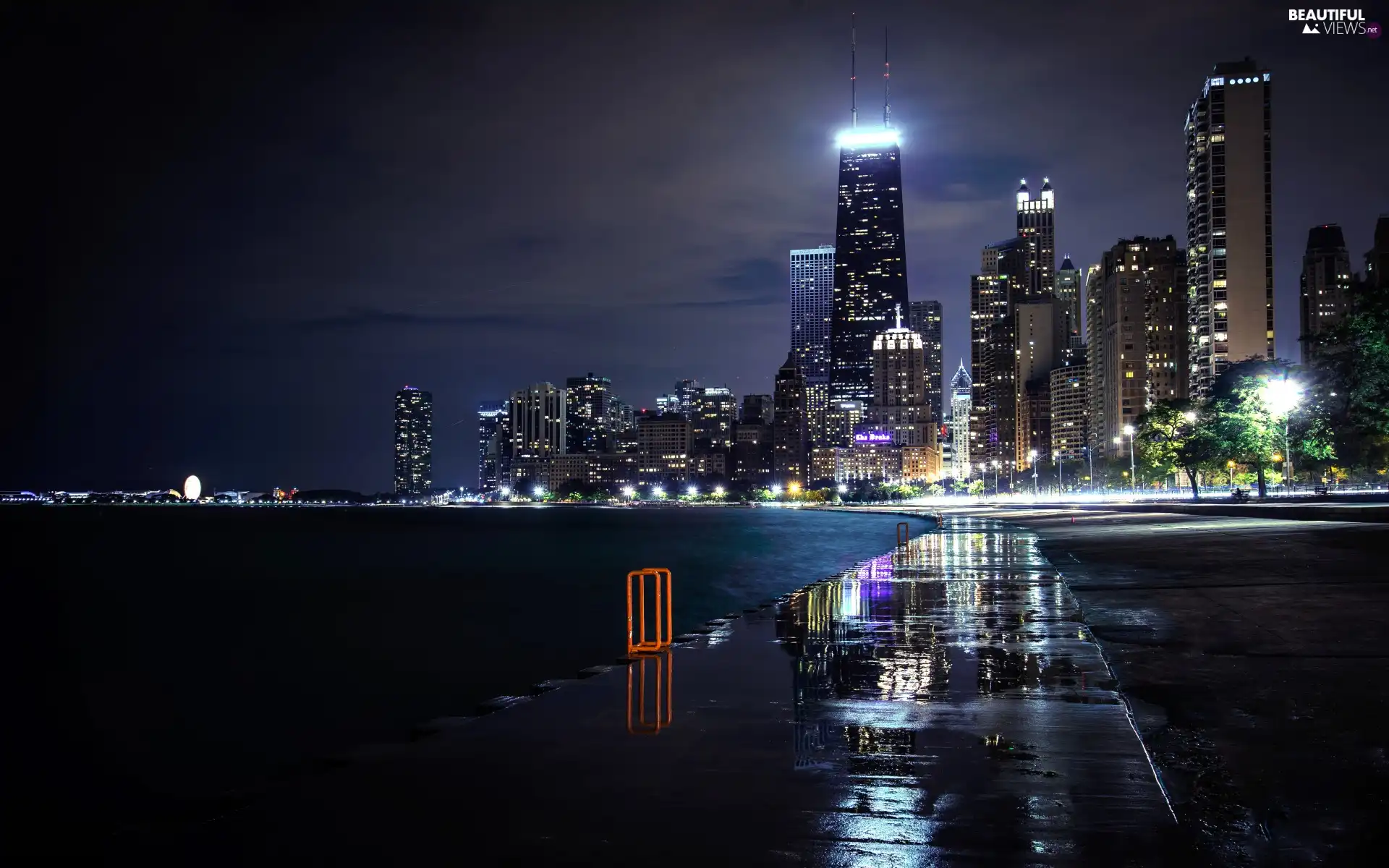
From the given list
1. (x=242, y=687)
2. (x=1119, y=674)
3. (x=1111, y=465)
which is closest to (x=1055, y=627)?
(x=1119, y=674)

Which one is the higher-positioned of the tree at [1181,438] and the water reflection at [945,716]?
the tree at [1181,438]

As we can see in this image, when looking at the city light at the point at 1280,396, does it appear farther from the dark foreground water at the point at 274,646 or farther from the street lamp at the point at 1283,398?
the dark foreground water at the point at 274,646

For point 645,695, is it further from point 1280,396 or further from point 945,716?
point 1280,396

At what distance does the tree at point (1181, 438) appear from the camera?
87875 mm

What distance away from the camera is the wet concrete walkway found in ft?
19.7

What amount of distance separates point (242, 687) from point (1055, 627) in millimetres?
22023

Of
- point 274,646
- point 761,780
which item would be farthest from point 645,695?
point 274,646

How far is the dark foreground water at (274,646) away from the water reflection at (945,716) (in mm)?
4845

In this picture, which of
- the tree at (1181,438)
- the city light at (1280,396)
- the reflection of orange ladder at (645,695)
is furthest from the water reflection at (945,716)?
the tree at (1181,438)

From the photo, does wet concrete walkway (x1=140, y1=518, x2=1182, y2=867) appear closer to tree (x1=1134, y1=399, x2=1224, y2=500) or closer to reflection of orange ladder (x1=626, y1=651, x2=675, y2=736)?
reflection of orange ladder (x1=626, y1=651, x2=675, y2=736)

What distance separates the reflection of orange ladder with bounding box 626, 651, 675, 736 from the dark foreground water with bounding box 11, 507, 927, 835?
116 inches

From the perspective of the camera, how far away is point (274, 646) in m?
37.4

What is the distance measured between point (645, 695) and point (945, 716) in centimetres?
346

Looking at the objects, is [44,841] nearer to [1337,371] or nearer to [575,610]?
[575,610]
